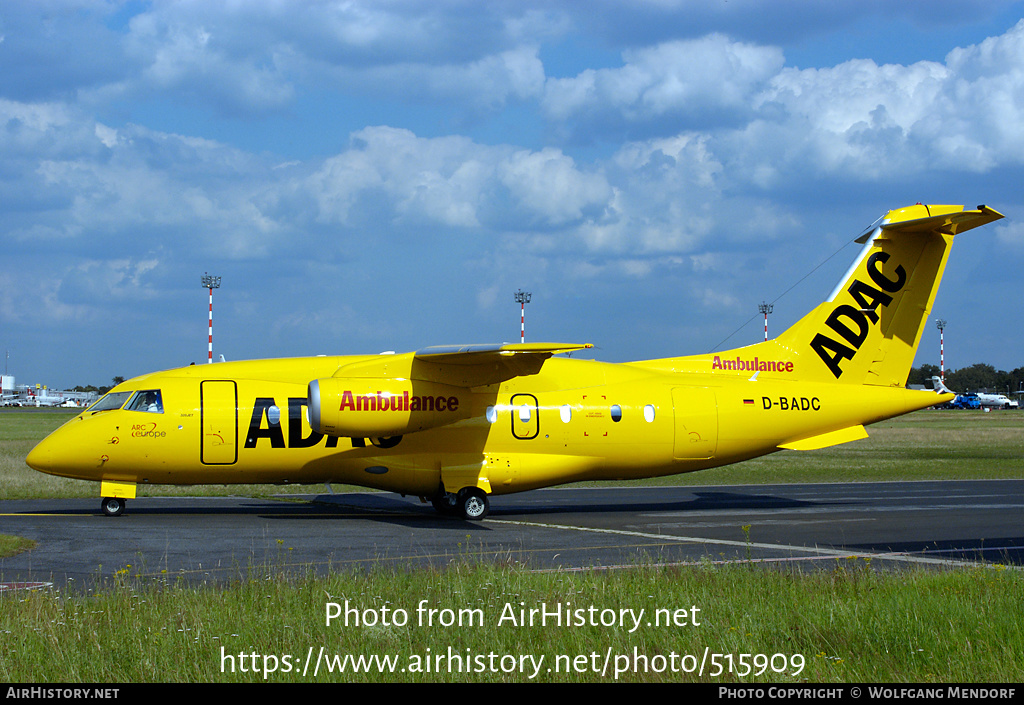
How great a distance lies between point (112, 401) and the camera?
19438 millimetres

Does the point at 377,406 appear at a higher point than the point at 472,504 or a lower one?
higher

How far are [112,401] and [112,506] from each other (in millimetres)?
2296

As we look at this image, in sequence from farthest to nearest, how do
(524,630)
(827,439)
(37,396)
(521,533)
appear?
(37,396) < (827,439) < (521,533) < (524,630)

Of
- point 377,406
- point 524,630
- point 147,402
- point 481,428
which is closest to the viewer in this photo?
point 524,630

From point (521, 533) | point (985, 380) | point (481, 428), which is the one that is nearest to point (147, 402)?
point (481, 428)

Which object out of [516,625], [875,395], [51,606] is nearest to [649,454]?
[875,395]

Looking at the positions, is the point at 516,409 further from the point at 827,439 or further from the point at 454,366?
the point at 827,439

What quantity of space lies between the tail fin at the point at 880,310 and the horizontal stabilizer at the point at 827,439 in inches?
52.4

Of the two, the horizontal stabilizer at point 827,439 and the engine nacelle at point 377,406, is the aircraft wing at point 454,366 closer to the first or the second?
the engine nacelle at point 377,406

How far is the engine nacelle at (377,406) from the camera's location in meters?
17.8

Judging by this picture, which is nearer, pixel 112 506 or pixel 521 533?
pixel 521 533

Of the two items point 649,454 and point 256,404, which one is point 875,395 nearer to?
point 649,454

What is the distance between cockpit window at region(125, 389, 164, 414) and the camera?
62.7ft

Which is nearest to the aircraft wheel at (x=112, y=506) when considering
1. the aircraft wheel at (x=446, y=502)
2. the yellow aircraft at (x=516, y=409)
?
the yellow aircraft at (x=516, y=409)
